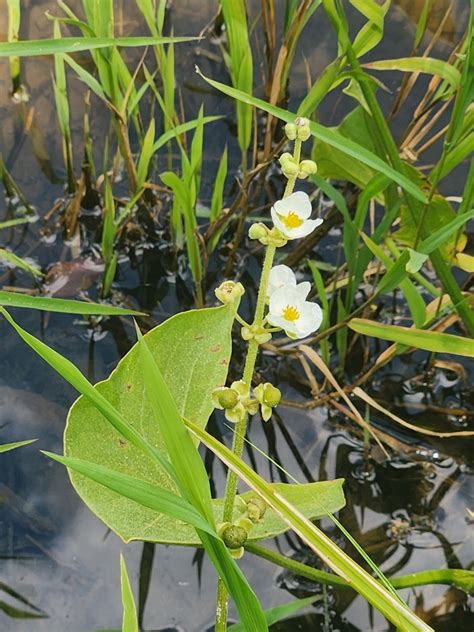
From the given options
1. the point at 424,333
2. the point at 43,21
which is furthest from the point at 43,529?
the point at 43,21

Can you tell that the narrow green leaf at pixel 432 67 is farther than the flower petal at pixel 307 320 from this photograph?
Yes

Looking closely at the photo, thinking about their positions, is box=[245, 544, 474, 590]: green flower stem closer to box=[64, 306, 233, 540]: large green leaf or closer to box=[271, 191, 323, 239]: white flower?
box=[64, 306, 233, 540]: large green leaf

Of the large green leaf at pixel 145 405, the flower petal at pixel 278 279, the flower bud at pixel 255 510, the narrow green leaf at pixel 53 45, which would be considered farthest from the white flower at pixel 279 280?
the narrow green leaf at pixel 53 45

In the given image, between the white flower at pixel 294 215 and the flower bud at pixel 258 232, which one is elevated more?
the white flower at pixel 294 215

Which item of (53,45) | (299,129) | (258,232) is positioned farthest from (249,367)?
(53,45)

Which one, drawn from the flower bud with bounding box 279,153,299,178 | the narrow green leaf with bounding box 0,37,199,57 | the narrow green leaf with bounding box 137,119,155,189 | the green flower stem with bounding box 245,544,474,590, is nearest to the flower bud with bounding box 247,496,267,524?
the green flower stem with bounding box 245,544,474,590

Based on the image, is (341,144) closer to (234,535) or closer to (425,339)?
(425,339)

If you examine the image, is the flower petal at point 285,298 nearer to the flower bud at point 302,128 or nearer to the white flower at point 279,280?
the white flower at point 279,280
